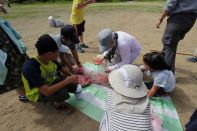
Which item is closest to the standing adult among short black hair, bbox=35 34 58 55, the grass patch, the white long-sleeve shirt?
the white long-sleeve shirt

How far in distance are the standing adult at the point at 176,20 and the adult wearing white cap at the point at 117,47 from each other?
548mm

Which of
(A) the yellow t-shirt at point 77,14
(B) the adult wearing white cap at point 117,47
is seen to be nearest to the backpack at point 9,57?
(B) the adult wearing white cap at point 117,47

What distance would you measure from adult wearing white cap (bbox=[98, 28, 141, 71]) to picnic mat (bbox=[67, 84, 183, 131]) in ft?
Result: 1.93

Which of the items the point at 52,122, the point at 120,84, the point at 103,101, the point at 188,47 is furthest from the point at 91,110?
the point at 188,47

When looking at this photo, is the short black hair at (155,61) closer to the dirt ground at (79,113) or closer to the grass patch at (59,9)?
the dirt ground at (79,113)

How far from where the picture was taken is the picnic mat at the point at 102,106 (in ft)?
10.9

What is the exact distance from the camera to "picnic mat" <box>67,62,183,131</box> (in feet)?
10.9

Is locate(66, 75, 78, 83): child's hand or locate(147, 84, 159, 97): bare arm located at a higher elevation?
locate(66, 75, 78, 83): child's hand

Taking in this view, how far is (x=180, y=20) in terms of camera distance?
159 inches

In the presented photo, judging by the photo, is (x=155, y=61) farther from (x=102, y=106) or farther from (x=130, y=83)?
(x=130, y=83)

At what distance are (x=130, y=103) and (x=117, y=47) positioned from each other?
2.18 meters

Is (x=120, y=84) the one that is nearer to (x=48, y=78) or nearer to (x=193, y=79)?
(x=48, y=78)

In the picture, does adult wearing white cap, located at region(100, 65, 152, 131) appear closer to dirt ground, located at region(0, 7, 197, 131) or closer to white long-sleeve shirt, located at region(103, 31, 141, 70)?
dirt ground, located at region(0, 7, 197, 131)

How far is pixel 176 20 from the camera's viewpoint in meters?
4.05
